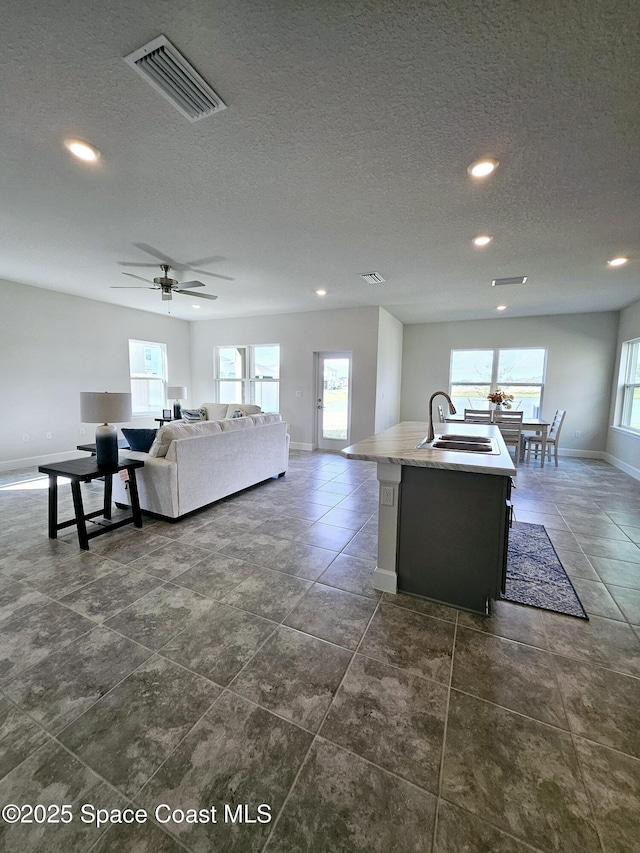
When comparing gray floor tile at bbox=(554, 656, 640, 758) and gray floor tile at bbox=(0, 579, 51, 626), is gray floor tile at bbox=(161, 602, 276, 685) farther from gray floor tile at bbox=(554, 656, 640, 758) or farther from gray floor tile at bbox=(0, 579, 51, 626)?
gray floor tile at bbox=(554, 656, 640, 758)

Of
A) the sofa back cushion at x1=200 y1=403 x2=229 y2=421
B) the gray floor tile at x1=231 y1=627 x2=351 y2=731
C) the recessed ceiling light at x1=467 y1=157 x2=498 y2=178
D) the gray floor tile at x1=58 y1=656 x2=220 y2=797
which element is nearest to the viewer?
the gray floor tile at x1=58 y1=656 x2=220 y2=797

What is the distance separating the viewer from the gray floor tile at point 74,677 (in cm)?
139

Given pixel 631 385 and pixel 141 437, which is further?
pixel 631 385

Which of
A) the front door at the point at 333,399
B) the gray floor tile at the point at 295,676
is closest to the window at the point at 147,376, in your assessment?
the front door at the point at 333,399

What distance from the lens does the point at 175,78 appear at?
157 cm

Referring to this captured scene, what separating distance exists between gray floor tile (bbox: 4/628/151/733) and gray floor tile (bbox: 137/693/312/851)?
51cm

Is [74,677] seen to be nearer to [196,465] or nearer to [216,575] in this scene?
[216,575]

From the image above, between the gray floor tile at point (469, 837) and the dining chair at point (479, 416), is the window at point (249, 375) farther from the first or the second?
the gray floor tile at point (469, 837)

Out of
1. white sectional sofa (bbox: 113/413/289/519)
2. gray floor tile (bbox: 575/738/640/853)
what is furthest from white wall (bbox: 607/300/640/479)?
white sectional sofa (bbox: 113/413/289/519)

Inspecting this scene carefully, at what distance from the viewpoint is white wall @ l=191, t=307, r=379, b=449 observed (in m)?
6.17

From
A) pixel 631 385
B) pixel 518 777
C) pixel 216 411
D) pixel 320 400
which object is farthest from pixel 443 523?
pixel 631 385

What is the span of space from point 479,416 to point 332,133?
17.0ft

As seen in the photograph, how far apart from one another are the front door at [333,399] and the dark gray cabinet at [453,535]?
14.4ft

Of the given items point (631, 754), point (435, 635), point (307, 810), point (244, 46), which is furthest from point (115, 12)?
point (631, 754)
